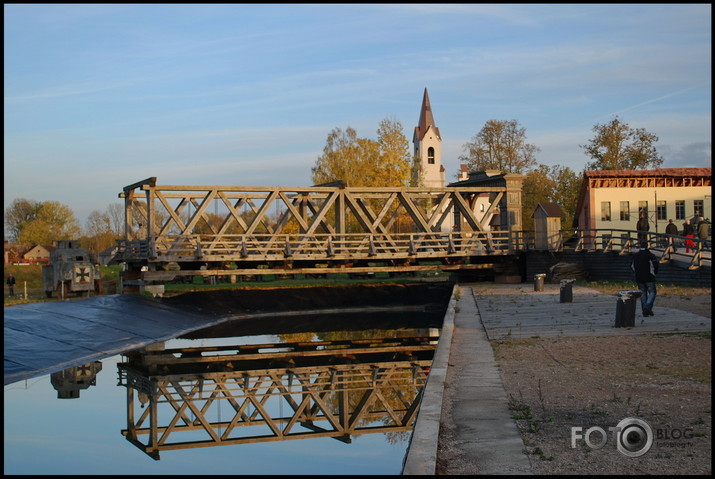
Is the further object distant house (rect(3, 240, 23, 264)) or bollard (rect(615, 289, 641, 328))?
distant house (rect(3, 240, 23, 264))

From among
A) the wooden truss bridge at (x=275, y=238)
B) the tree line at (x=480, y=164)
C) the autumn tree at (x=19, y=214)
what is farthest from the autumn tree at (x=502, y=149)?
the autumn tree at (x=19, y=214)

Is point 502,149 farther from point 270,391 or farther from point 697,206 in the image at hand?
point 270,391

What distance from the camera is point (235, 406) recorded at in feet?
46.9

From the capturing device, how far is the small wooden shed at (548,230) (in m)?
38.2

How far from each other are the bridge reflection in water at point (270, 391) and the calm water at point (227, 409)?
3cm

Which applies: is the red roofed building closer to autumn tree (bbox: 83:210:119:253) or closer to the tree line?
the tree line

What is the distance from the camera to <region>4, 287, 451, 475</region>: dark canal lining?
10.4 metres

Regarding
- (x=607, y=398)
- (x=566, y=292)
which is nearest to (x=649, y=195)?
(x=566, y=292)

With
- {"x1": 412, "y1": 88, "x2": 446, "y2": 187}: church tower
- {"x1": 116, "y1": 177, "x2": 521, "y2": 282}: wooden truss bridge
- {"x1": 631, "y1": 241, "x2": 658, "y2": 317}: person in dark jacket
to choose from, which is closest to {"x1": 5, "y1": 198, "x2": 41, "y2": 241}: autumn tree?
{"x1": 412, "y1": 88, "x2": 446, "y2": 187}: church tower

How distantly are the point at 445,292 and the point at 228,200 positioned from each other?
1246 cm

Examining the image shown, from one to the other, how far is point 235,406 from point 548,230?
27.0 meters

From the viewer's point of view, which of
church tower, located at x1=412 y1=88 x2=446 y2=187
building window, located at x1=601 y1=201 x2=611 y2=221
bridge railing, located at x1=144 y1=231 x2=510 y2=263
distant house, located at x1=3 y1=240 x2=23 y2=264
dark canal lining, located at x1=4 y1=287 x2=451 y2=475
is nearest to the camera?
dark canal lining, located at x1=4 y1=287 x2=451 y2=475

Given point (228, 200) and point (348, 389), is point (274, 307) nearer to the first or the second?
point (228, 200)

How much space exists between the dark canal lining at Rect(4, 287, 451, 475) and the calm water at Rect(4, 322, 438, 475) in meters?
0.02
